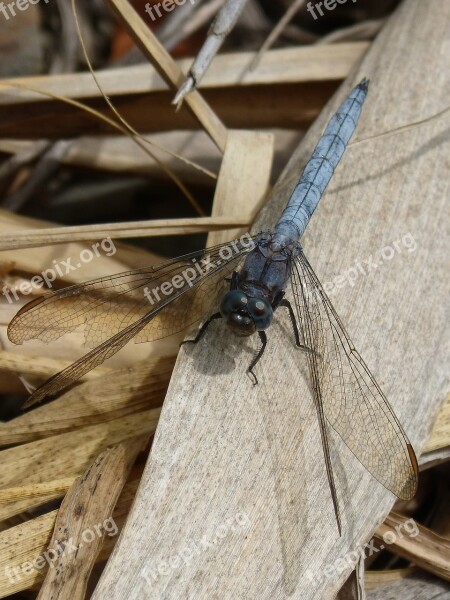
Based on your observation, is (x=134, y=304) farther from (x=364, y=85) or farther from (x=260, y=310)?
(x=364, y=85)

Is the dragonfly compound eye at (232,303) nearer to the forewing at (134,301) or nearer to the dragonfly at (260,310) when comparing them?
the dragonfly at (260,310)

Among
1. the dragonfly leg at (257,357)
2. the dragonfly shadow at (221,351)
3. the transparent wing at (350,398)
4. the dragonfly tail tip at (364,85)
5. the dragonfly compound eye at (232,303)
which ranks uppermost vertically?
the dragonfly tail tip at (364,85)

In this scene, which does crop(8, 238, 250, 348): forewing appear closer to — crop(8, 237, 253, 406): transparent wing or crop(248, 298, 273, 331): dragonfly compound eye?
crop(8, 237, 253, 406): transparent wing

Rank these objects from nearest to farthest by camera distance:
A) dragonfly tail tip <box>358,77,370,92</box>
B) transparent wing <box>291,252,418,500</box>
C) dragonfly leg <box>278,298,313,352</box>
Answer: transparent wing <box>291,252,418,500</box> → dragonfly leg <box>278,298,313,352</box> → dragonfly tail tip <box>358,77,370,92</box>

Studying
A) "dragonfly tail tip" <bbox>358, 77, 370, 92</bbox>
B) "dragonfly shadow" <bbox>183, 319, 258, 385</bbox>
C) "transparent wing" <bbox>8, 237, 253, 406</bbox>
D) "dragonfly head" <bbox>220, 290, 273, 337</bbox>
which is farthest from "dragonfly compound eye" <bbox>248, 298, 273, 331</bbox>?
"dragonfly tail tip" <bbox>358, 77, 370, 92</bbox>

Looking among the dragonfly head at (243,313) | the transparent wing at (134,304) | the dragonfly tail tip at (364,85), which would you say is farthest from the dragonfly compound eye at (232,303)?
the dragonfly tail tip at (364,85)

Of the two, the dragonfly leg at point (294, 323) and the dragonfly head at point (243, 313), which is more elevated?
the dragonfly head at point (243, 313)

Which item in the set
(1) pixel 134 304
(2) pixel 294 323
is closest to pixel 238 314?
(2) pixel 294 323

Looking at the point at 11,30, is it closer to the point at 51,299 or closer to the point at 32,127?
the point at 32,127
